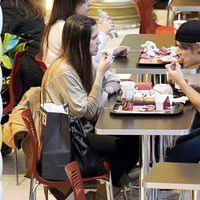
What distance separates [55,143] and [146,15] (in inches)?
133

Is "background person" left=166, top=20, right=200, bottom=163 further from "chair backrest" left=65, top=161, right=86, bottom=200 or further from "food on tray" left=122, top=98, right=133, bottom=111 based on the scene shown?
"chair backrest" left=65, top=161, right=86, bottom=200

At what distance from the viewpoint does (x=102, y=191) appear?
4047 millimetres

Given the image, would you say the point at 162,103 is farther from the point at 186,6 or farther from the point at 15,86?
the point at 186,6

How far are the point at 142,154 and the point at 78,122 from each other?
0.37 meters

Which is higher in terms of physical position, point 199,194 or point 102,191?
point 199,194

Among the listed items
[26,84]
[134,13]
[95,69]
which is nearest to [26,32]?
[26,84]

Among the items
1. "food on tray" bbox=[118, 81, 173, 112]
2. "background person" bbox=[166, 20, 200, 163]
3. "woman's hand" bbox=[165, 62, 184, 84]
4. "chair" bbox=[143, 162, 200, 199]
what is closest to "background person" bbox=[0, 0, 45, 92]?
"background person" bbox=[166, 20, 200, 163]

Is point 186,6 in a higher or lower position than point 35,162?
higher

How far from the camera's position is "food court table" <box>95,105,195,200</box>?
125 inches

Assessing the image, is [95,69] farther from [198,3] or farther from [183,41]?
[198,3]

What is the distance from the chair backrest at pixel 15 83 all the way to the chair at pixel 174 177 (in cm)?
187

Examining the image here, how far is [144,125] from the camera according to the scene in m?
3.25

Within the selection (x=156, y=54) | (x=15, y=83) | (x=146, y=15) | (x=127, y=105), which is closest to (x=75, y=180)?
(x=127, y=105)

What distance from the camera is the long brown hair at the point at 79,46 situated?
3986mm
